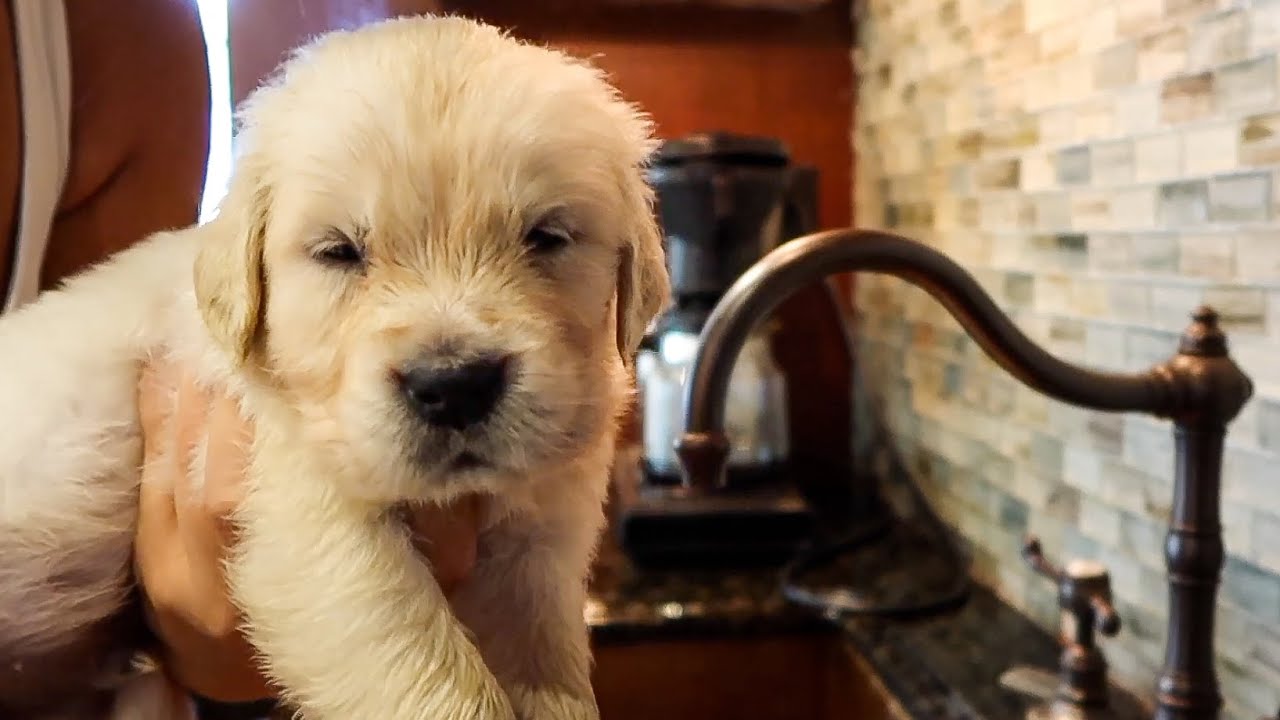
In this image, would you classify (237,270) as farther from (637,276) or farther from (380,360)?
(637,276)

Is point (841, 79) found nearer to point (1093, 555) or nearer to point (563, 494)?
point (1093, 555)

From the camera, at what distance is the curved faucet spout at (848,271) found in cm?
80

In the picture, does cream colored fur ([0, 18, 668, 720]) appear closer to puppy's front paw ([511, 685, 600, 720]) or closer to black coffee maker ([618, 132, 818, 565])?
puppy's front paw ([511, 685, 600, 720])

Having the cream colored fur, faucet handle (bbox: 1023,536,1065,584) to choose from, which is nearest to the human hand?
the cream colored fur

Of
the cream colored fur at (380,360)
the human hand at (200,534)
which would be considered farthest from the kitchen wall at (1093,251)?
the human hand at (200,534)

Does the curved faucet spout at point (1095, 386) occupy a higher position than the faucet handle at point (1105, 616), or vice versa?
the curved faucet spout at point (1095, 386)

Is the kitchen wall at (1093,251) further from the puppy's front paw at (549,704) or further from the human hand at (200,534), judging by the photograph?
the human hand at (200,534)

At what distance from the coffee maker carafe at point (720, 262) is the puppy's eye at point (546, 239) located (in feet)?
3.22

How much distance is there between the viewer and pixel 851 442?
243cm

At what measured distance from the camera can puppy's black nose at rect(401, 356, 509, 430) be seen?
2.44 ft

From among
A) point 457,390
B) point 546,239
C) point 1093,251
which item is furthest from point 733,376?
point 457,390

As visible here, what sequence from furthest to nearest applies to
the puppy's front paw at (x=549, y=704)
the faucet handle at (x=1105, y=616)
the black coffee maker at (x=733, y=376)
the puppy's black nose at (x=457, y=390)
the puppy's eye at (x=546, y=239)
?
the black coffee maker at (x=733, y=376) → the faucet handle at (x=1105, y=616) → the puppy's front paw at (x=549, y=704) → the puppy's eye at (x=546, y=239) → the puppy's black nose at (x=457, y=390)

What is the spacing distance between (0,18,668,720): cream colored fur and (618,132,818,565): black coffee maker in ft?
2.52

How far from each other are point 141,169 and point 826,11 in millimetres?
1578
